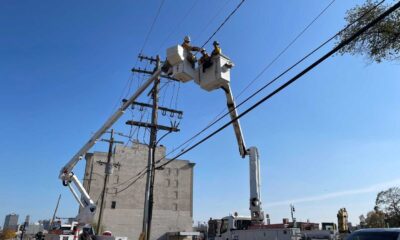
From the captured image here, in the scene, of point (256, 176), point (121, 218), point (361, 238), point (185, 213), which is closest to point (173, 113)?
point (256, 176)

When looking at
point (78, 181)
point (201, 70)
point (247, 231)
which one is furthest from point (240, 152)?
point (78, 181)

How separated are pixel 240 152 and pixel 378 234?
29.6ft

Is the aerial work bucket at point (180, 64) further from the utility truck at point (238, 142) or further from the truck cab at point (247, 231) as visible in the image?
the truck cab at point (247, 231)

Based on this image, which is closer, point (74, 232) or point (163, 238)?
point (74, 232)

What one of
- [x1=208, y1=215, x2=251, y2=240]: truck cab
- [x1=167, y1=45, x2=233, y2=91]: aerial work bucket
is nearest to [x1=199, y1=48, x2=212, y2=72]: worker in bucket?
[x1=167, y1=45, x2=233, y2=91]: aerial work bucket

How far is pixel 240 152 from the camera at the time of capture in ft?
55.4

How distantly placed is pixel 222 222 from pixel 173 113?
412 inches

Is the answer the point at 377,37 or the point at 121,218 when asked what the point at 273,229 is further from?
the point at 121,218

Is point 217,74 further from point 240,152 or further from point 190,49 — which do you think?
point 240,152

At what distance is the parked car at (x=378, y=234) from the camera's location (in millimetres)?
7813

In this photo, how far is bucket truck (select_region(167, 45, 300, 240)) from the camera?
39.0ft

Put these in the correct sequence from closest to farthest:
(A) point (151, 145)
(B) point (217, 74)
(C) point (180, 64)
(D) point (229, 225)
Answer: (B) point (217, 74) → (C) point (180, 64) → (D) point (229, 225) → (A) point (151, 145)

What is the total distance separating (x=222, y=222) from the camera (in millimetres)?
23062

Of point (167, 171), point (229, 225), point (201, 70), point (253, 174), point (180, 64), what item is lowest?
point (229, 225)
